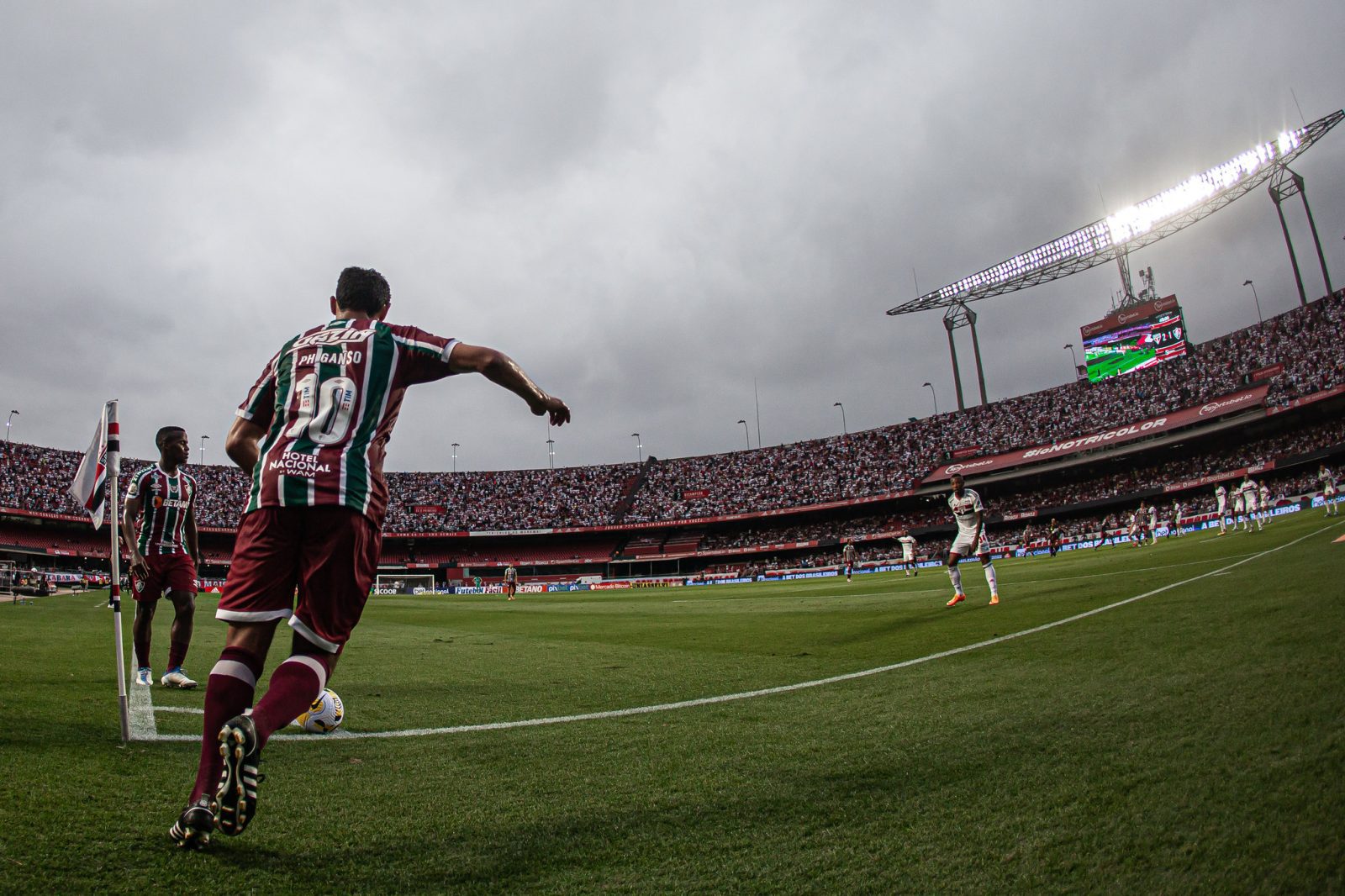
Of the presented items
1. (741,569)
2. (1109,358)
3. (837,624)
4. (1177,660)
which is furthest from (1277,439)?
(1177,660)

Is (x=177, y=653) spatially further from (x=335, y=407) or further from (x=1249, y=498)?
(x=1249, y=498)

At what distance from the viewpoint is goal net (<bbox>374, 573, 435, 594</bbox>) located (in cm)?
5328

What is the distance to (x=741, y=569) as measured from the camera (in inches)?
2418

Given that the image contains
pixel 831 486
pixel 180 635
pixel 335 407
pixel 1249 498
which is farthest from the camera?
pixel 831 486

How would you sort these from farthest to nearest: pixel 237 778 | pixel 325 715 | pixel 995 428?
pixel 995 428 < pixel 325 715 < pixel 237 778

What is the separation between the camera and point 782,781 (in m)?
2.98

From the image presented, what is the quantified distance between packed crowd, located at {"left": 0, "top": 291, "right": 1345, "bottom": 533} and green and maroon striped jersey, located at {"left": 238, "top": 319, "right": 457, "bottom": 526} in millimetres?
53450

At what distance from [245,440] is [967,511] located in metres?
12.8

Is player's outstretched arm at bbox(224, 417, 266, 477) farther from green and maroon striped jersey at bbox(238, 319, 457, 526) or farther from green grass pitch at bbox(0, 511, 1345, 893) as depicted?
green grass pitch at bbox(0, 511, 1345, 893)

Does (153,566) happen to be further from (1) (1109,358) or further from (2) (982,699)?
(1) (1109,358)

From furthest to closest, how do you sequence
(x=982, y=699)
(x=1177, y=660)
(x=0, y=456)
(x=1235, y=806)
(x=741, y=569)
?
(x=741, y=569) < (x=0, y=456) < (x=1177, y=660) < (x=982, y=699) < (x=1235, y=806)

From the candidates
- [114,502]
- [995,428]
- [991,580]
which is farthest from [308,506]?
[995,428]

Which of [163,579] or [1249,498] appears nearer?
[163,579]

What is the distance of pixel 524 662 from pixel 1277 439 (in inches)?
2115
